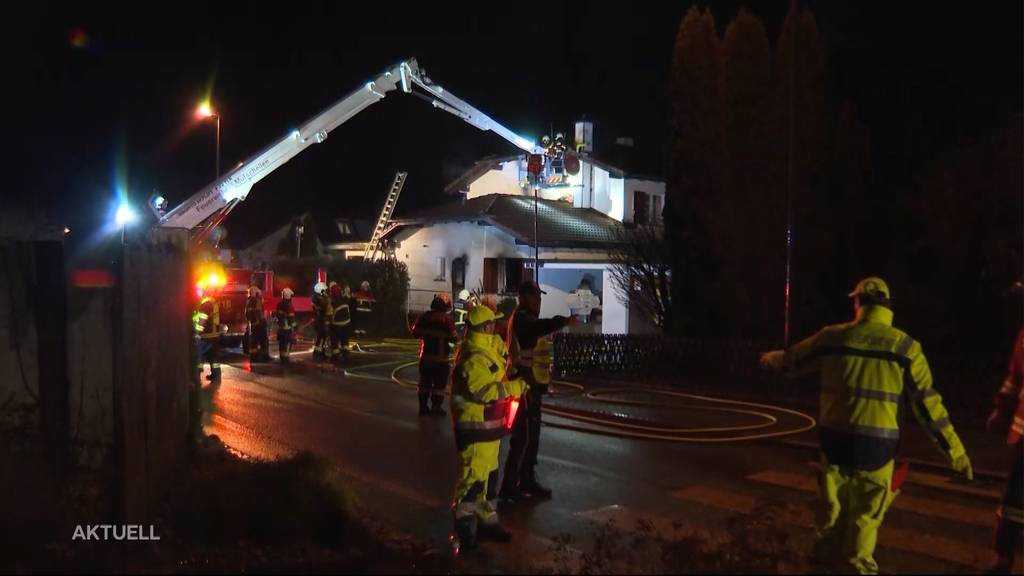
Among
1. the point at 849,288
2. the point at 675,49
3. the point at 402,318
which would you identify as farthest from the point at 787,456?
the point at 402,318

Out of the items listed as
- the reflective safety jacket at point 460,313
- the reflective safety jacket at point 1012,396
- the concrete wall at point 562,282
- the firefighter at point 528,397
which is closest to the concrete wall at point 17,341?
the firefighter at point 528,397

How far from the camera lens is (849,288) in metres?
14.8

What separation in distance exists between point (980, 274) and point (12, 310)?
12.7 m

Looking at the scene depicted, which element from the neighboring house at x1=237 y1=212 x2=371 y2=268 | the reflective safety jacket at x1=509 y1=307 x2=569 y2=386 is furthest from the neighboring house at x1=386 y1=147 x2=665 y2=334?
the reflective safety jacket at x1=509 y1=307 x2=569 y2=386

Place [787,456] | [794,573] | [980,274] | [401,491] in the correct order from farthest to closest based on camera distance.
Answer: [980,274]
[787,456]
[401,491]
[794,573]

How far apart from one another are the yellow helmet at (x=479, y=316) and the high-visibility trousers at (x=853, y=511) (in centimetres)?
236

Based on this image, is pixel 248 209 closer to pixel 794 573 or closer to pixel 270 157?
pixel 270 157

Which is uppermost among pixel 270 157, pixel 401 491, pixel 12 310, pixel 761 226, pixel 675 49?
pixel 675 49

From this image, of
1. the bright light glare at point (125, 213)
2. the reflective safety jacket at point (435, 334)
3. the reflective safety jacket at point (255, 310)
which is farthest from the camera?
the reflective safety jacket at point (255, 310)

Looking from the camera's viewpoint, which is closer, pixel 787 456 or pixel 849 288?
pixel 787 456

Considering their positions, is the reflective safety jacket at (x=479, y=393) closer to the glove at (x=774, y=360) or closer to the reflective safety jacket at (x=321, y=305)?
the glove at (x=774, y=360)

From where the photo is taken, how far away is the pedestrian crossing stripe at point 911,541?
6102 millimetres

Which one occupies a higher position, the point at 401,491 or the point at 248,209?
the point at 248,209

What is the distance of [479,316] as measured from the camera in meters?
6.25
